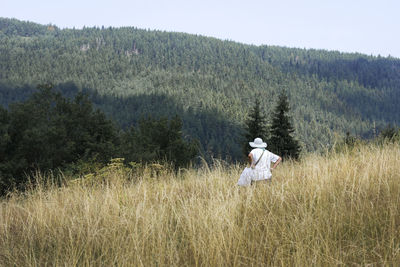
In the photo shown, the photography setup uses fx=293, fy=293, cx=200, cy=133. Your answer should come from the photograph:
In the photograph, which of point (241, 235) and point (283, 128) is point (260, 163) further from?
point (283, 128)

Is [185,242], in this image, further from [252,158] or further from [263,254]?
[252,158]

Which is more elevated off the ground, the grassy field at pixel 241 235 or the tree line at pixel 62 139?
the grassy field at pixel 241 235

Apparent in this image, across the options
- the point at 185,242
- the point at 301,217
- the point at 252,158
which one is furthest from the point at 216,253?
the point at 252,158

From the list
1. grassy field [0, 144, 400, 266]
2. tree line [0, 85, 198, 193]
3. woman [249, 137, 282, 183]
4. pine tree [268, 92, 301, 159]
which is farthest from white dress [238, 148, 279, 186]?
pine tree [268, 92, 301, 159]

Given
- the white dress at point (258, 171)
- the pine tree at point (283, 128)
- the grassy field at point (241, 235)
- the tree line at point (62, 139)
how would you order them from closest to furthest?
the grassy field at point (241, 235) < the white dress at point (258, 171) < the tree line at point (62, 139) < the pine tree at point (283, 128)

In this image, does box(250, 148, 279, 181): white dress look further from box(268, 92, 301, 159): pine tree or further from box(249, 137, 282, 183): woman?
box(268, 92, 301, 159): pine tree

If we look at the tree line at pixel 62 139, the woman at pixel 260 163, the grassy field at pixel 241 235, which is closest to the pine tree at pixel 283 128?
the tree line at pixel 62 139

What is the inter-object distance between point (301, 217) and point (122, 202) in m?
2.17

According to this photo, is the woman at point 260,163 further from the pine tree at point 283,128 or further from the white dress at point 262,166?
the pine tree at point 283,128

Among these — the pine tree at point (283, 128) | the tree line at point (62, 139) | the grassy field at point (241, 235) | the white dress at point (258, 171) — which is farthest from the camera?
the pine tree at point (283, 128)

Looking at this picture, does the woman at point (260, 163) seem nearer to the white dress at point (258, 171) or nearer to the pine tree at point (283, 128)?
the white dress at point (258, 171)

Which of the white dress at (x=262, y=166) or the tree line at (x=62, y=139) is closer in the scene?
the white dress at (x=262, y=166)

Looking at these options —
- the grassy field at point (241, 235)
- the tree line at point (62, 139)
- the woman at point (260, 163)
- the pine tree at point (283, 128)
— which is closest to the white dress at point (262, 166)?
the woman at point (260, 163)

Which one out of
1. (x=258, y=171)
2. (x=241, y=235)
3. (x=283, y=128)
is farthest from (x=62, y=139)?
(x=241, y=235)
